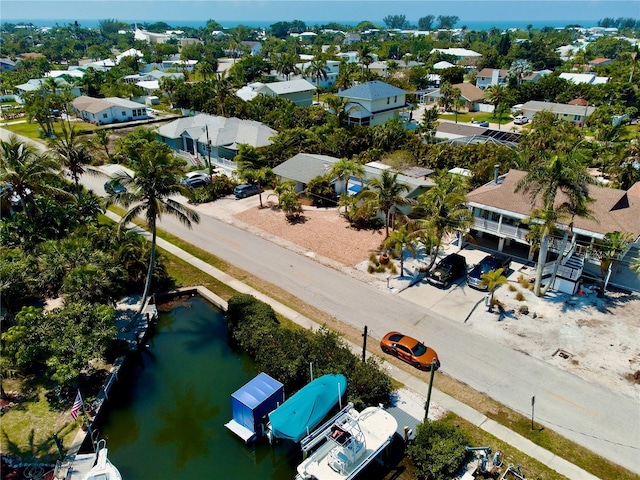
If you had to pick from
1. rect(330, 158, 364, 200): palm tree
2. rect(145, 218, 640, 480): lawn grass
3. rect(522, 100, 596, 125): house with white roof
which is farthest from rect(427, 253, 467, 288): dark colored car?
rect(522, 100, 596, 125): house with white roof

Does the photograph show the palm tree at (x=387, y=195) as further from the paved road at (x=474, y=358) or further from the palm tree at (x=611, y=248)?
the palm tree at (x=611, y=248)

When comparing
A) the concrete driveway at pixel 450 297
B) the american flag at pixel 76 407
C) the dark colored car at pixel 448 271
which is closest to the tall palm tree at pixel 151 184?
the american flag at pixel 76 407

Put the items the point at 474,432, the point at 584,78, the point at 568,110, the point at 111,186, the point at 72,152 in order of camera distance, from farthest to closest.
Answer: the point at 584,78 < the point at 568,110 < the point at 72,152 < the point at 111,186 < the point at 474,432

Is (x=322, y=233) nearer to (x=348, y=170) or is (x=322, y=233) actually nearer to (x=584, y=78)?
(x=348, y=170)

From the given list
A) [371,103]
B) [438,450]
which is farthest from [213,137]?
[438,450]

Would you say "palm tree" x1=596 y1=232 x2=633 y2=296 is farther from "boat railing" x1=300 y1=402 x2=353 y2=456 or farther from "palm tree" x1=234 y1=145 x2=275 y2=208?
"palm tree" x1=234 y1=145 x2=275 y2=208

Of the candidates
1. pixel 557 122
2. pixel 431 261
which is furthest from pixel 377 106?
pixel 431 261
